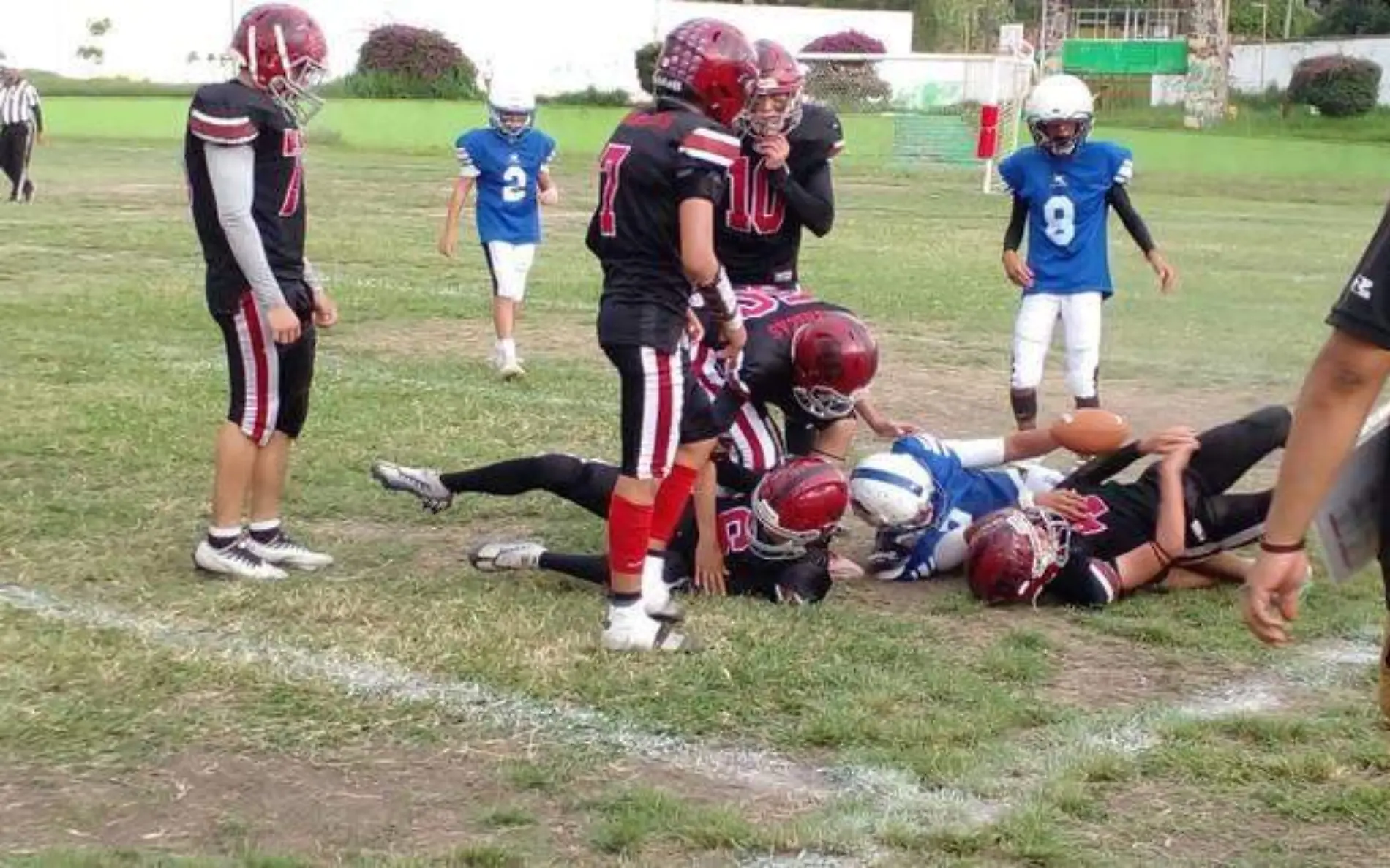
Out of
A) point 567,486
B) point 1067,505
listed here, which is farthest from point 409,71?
point 1067,505

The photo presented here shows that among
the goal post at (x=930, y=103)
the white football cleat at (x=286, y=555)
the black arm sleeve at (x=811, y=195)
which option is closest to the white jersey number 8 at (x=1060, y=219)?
the black arm sleeve at (x=811, y=195)

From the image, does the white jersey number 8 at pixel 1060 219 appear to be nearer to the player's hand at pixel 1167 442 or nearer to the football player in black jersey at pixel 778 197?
the football player in black jersey at pixel 778 197

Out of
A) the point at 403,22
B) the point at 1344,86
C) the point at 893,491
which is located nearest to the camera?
the point at 893,491

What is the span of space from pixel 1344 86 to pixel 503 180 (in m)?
39.8

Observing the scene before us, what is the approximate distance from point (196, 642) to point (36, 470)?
257 cm

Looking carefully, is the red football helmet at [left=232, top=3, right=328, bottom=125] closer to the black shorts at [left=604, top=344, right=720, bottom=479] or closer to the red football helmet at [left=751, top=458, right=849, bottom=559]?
the black shorts at [left=604, top=344, right=720, bottom=479]

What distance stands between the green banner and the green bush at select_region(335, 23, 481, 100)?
64.9ft

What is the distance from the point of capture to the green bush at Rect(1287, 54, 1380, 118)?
4506 centimetres

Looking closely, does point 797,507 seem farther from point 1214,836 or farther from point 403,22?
point 403,22

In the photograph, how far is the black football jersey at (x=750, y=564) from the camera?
19.4ft

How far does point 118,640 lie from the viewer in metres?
5.28

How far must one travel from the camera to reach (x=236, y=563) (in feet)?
19.7

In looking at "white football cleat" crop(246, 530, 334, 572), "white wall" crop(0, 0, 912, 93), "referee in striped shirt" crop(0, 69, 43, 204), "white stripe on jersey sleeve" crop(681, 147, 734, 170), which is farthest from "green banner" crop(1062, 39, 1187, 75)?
"white stripe on jersey sleeve" crop(681, 147, 734, 170)

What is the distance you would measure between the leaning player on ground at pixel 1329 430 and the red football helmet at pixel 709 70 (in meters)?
2.60
